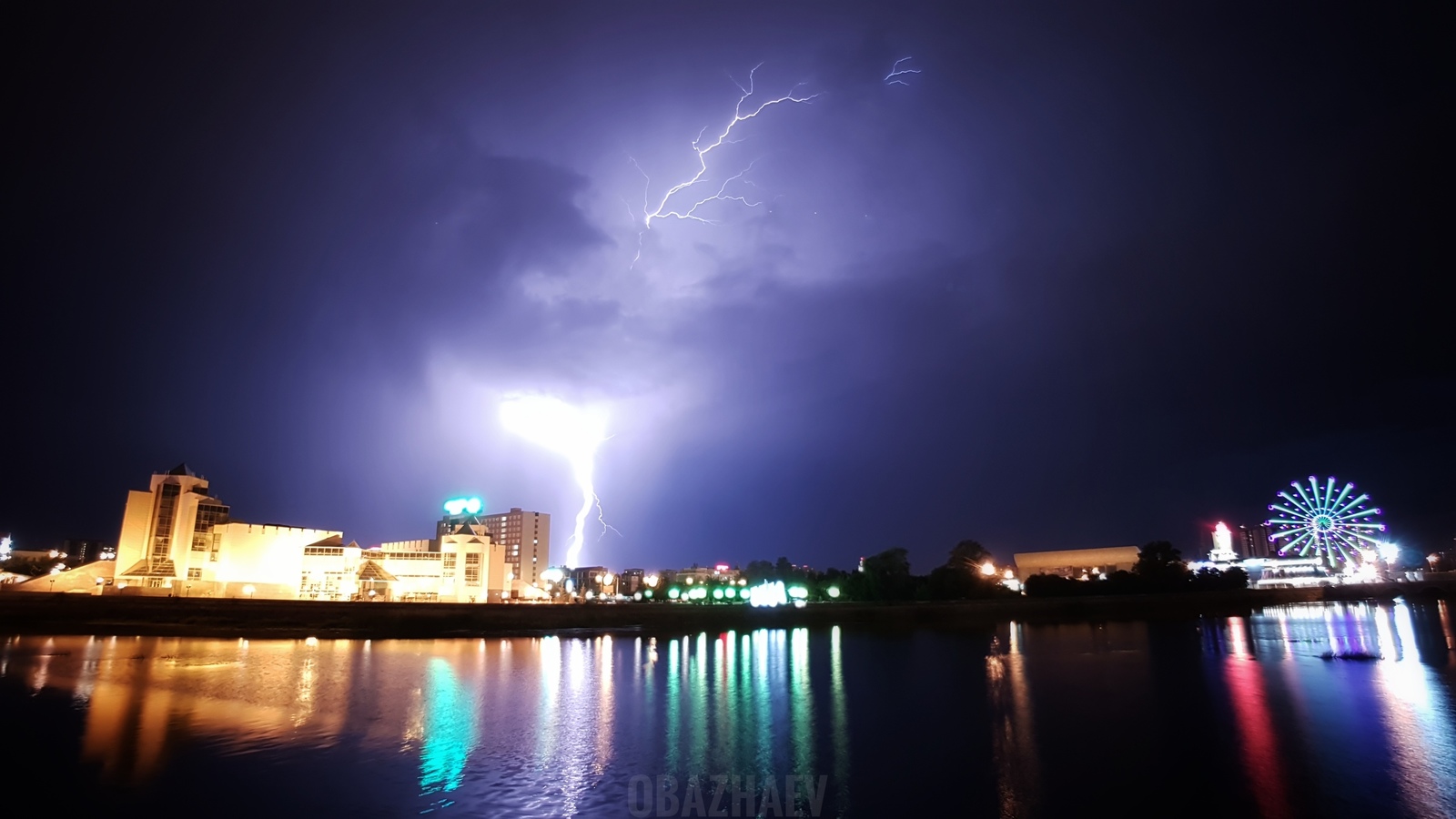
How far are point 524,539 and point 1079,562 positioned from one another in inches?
5076

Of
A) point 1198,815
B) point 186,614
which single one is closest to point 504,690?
point 1198,815

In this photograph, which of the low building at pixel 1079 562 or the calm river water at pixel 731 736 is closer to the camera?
the calm river water at pixel 731 736

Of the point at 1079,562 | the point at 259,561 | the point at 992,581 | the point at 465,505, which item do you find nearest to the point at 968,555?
the point at 992,581

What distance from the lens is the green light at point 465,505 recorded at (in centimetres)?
10481

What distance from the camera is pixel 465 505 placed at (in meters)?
105

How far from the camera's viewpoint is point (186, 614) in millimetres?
65375

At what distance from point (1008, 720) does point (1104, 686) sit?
10431mm

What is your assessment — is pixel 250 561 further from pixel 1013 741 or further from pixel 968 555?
pixel 968 555

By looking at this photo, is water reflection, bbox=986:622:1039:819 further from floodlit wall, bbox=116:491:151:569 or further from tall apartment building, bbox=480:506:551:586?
tall apartment building, bbox=480:506:551:586

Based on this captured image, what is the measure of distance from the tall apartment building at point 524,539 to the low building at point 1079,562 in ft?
366

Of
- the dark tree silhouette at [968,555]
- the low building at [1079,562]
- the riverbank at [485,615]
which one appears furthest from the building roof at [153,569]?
the low building at [1079,562]

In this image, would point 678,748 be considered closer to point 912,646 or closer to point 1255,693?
point 1255,693

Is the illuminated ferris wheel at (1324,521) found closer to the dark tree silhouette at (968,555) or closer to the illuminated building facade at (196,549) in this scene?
the dark tree silhouette at (968,555)

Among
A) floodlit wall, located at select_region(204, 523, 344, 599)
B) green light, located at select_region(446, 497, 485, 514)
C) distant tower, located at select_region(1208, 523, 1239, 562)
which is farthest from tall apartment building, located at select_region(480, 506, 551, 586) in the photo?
distant tower, located at select_region(1208, 523, 1239, 562)
